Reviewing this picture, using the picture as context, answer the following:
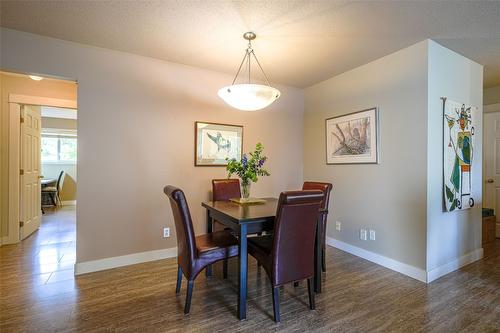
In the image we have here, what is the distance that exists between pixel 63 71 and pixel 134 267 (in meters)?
2.27

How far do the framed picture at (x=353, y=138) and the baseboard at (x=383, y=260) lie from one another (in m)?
1.14

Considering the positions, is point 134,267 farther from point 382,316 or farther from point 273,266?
point 382,316

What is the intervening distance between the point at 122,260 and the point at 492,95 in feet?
19.5

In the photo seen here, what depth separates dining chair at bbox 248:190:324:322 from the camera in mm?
1835

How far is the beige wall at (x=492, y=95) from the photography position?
396cm

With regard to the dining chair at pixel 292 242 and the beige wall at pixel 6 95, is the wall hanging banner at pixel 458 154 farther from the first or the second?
the beige wall at pixel 6 95

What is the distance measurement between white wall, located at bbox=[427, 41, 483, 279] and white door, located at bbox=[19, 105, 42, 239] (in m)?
5.37

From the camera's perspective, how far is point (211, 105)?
3.46 metres

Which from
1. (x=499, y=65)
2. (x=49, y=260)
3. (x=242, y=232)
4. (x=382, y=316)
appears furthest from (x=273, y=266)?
(x=499, y=65)

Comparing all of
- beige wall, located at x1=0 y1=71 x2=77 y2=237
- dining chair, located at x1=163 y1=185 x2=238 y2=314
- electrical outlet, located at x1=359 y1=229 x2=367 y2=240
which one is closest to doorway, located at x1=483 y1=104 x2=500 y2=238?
electrical outlet, located at x1=359 y1=229 x2=367 y2=240

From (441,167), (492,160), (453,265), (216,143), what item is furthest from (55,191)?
(492,160)

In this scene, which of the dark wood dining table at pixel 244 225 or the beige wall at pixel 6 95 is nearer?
the dark wood dining table at pixel 244 225

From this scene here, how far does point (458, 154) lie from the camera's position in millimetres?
2801

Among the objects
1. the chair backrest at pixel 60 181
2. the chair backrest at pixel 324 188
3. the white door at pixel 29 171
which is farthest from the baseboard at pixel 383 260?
the chair backrest at pixel 60 181
